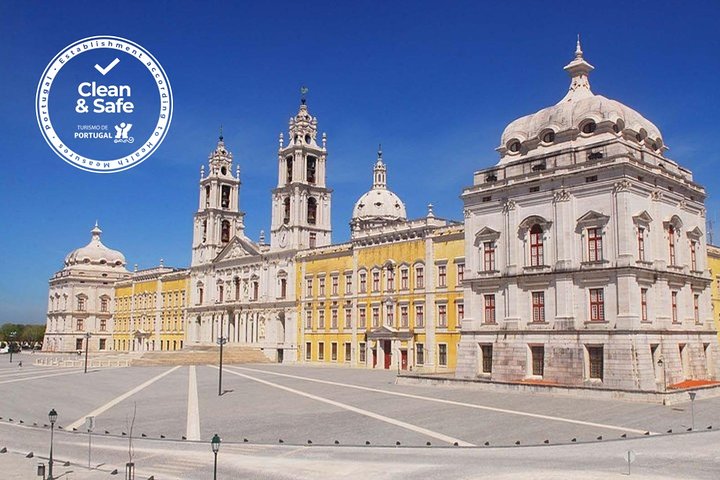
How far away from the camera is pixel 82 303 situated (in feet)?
383

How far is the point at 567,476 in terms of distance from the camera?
61.0ft

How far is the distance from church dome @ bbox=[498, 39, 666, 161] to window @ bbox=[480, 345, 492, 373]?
37.5ft

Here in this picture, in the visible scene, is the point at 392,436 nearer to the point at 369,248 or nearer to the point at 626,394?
the point at 626,394

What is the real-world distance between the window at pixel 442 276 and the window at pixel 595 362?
2103cm

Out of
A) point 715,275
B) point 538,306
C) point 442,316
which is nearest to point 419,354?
point 442,316

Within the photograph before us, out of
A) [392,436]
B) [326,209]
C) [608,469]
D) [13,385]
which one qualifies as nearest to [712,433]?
[608,469]

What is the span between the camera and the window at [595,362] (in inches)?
1438

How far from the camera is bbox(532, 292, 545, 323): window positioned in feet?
129

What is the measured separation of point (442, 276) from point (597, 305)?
70.0ft

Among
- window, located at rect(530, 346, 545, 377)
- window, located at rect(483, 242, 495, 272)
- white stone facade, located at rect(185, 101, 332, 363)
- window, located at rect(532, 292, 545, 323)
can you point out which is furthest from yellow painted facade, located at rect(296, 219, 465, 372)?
window, located at rect(530, 346, 545, 377)

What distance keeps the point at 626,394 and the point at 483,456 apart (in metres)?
14.2

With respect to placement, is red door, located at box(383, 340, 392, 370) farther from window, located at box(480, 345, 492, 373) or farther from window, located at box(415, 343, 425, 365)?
window, located at box(480, 345, 492, 373)

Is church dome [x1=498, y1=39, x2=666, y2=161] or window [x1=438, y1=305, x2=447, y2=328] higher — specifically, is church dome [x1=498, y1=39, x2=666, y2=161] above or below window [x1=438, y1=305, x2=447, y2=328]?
above

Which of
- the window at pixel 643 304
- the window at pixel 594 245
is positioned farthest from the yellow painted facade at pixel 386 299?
the window at pixel 643 304
